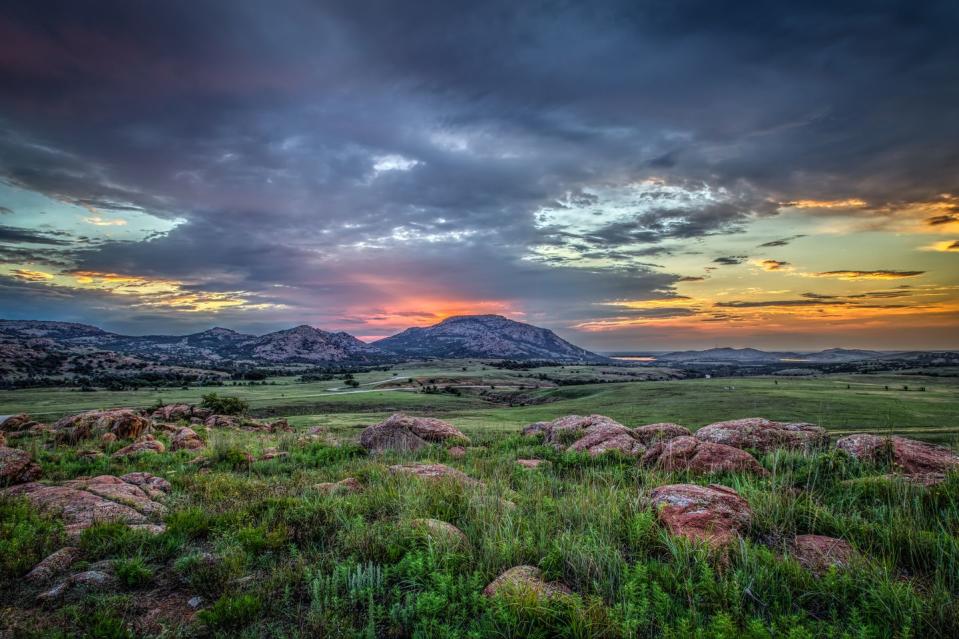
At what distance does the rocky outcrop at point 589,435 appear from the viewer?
13.0 metres

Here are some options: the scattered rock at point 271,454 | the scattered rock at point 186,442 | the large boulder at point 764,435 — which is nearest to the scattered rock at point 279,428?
the scattered rock at point 186,442

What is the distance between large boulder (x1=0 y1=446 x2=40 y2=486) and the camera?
31.8 ft

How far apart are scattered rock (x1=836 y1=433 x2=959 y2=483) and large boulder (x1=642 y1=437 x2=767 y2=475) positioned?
2.51 meters

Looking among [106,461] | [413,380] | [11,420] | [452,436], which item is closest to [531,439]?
[452,436]

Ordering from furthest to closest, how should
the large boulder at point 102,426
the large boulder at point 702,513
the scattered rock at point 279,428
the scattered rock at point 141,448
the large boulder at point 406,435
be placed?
the scattered rock at point 279,428
the large boulder at point 102,426
the large boulder at point 406,435
the scattered rock at point 141,448
the large boulder at point 702,513

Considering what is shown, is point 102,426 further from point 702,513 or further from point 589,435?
point 702,513

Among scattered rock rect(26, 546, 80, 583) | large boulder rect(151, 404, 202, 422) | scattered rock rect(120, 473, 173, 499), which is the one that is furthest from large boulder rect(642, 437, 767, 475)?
large boulder rect(151, 404, 202, 422)

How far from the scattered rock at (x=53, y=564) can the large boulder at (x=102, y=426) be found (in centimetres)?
1547

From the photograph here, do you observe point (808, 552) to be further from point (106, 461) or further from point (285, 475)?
point (106, 461)

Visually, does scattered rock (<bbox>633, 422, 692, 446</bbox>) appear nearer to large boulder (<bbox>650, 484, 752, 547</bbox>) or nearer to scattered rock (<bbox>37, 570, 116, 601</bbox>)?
large boulder (<bbox>650, 484, 752, 547</bbox>)

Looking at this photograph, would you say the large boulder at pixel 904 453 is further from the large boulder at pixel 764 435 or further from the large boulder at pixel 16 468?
the large boulder at pixel 16 468

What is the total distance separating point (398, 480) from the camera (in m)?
9.04

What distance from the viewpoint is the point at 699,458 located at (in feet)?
34.3

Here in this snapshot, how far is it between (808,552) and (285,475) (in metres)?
11.4
